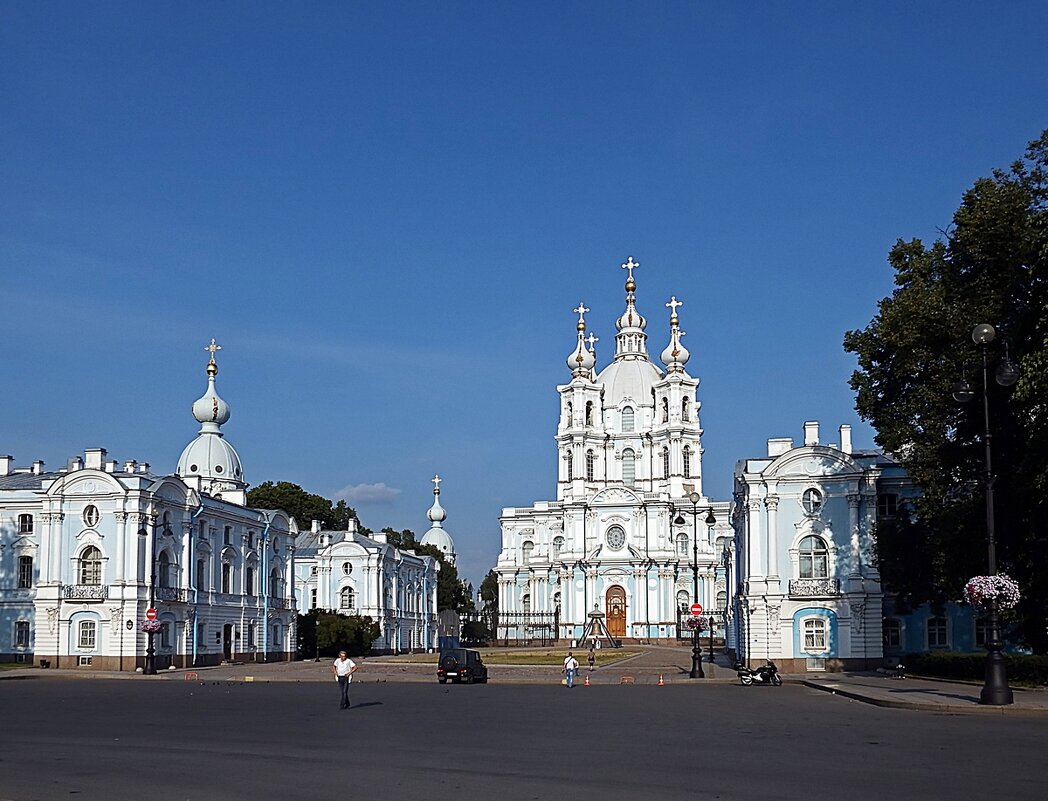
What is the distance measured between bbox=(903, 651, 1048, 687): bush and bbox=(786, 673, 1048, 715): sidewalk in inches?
26.3

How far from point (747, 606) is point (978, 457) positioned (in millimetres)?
16792

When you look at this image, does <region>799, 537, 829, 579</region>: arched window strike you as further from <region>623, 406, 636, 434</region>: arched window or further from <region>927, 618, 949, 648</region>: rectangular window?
<region>623, 406, 636, 434</region>: arched window

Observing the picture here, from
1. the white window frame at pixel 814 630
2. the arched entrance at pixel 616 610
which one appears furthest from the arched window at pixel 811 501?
the arched entrance at pixel 616 610

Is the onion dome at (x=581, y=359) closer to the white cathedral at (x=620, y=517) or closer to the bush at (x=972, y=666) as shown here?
the white cathedral at (x=620, y=517)

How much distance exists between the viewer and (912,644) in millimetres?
57375

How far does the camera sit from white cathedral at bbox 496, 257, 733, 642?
12050 centimetres

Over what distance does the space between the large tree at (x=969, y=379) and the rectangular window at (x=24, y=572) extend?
44513 millimetres

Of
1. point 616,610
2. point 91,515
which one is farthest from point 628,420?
point 91,515

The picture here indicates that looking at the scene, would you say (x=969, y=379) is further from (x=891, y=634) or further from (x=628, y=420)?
(x=628, y=420)

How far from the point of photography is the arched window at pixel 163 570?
217ft

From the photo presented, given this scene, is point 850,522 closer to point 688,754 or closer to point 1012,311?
point 1012,311

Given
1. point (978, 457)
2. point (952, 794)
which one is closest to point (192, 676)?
point (978, 457)

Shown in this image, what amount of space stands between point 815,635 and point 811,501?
5.93 m

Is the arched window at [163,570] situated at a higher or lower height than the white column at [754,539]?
lower
